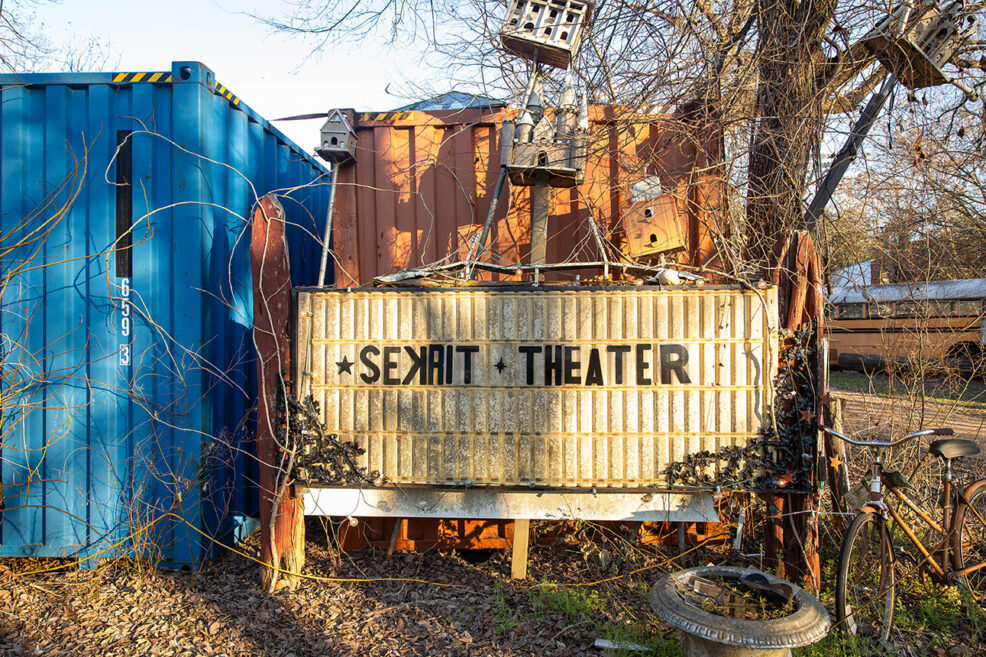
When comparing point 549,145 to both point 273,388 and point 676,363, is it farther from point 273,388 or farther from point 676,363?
point 273,388

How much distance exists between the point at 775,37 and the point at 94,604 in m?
6.86

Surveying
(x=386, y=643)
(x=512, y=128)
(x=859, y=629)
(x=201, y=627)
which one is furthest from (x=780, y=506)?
(x=201, y=627)

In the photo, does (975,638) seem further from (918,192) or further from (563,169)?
(918,192)

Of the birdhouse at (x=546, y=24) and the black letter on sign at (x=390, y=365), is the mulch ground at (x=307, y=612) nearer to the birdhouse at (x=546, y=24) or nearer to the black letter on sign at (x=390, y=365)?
the black letter on sign at (x=390, y=365)

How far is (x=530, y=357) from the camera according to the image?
14.2ft

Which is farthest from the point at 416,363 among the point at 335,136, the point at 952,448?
the point at 952,448

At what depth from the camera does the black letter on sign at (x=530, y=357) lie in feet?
14.2

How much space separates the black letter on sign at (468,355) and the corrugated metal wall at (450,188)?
1.42 m

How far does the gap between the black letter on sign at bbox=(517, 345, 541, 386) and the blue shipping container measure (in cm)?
245

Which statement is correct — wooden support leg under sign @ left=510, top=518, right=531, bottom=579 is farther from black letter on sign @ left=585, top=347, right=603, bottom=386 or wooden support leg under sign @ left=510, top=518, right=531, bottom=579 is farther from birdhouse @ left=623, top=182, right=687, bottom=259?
birdhouse @ left=623, top=182, right=687, bottom=259

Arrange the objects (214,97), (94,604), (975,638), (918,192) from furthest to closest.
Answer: (918,192)
(214,97)
(94,604)
(975,638)

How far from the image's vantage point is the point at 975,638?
3773 millimetres

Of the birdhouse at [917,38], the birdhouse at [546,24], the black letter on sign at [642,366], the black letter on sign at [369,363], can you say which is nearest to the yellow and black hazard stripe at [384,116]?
the birdhouse at [546,24]

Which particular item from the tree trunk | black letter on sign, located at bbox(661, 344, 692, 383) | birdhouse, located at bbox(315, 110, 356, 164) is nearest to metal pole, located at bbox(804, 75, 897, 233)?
the tree trunk
